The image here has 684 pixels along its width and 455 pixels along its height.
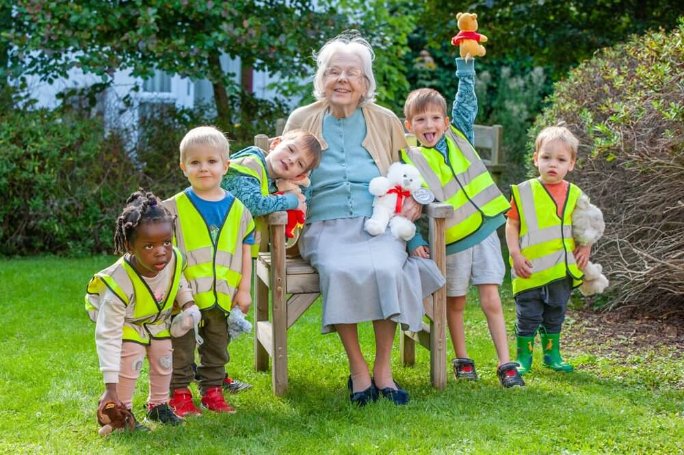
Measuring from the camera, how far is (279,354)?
4.55 m

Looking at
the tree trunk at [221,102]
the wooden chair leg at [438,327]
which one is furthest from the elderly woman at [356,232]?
the tree trunk at [221,102]

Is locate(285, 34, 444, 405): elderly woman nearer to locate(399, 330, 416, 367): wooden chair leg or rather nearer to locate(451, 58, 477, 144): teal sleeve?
locate(451, 58, 477, 144): teal sleeve

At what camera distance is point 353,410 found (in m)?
4.25

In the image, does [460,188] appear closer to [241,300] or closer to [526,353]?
[526,353]

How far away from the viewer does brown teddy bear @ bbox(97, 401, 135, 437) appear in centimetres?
386

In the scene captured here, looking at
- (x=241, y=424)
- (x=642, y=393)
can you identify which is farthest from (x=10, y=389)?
(x=642, y=393)

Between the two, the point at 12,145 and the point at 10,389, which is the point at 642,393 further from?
the point at 12,145

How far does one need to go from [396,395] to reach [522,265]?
3.50 ft

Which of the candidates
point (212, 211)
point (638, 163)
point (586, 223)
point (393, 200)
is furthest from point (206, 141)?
point (638, 163)

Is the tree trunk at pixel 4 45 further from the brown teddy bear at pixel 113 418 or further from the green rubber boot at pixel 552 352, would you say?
the green rubber boot at pixel 552 352

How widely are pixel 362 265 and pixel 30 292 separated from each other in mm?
3511

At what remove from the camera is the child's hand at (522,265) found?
16.3 feet

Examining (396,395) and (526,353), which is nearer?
(396,395)

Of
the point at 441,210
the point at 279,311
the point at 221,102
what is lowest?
the point at 279,311
